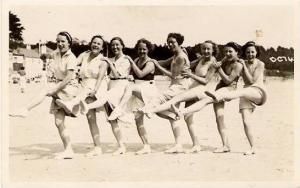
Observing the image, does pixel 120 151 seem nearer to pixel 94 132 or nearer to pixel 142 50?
pixel 94 132

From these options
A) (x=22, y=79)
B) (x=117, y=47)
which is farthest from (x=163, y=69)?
(x=22, y=79)

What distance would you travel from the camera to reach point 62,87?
3.71 meters

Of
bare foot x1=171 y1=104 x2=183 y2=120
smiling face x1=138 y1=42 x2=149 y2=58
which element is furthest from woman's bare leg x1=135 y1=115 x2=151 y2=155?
smiling face x1=138 y1=42 x2=149 y2=58

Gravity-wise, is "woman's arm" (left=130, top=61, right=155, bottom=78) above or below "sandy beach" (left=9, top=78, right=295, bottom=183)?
above

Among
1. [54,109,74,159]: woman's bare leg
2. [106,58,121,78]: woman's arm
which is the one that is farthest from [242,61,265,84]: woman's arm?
[54,109,74,159]: woman's bare leg

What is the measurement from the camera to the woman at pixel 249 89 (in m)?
3.80

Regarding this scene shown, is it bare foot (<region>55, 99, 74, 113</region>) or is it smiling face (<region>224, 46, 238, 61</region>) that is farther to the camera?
smiling face (<region>224, 46, 238, 61</region>)

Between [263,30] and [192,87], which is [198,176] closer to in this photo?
[192,87]

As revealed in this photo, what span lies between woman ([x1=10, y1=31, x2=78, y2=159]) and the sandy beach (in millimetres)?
59

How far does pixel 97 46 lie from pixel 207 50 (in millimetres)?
898


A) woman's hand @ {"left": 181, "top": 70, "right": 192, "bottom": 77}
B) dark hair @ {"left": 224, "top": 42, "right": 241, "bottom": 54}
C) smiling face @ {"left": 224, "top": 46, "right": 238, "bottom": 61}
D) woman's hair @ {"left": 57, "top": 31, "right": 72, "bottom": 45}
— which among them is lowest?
woman's hand @ {"left": 181, "top": 70, "right": 192, "bottom": 77}

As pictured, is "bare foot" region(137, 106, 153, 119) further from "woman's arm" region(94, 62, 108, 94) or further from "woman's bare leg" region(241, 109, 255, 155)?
"woman's bare leg" region(241, 109, 255, 155)

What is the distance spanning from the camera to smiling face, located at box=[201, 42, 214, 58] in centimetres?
379

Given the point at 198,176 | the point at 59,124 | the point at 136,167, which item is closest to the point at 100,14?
the point at 59,124
